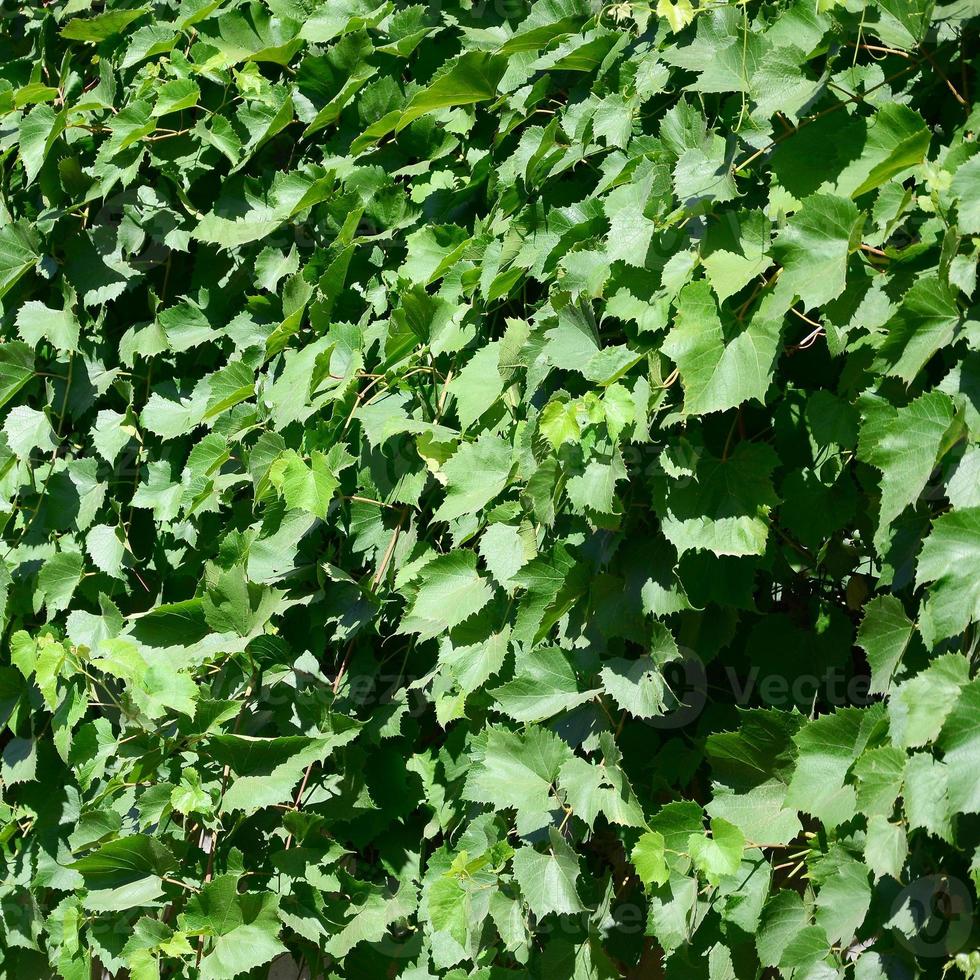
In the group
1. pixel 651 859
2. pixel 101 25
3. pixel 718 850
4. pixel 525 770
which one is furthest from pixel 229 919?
pixel 101 25

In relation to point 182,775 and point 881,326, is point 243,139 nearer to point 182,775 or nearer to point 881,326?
point 182,775

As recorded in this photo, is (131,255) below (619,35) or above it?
below

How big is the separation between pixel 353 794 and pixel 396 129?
125 centimetres

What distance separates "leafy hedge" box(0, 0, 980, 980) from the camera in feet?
4.71

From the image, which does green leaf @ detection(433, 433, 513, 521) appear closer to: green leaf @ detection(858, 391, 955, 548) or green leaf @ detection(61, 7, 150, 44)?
green leaf @ detection(858, 391, 955, 548)

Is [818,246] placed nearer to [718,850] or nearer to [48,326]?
[718,850]

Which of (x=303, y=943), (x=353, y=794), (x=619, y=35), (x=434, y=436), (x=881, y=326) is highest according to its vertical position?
(x=619, y=35)

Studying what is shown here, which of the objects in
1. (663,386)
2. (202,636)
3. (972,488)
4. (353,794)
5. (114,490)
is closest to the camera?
(972,488)

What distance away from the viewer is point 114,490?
9.11 ft

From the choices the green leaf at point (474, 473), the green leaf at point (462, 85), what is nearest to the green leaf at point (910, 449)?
the green leaf at point (474, 473)

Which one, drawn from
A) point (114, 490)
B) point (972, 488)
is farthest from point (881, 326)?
point (114, 490)

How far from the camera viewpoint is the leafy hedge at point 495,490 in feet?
4.71

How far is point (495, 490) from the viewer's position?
6.22 ft

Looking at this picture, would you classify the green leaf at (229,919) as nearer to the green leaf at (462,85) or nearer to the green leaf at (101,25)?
the green leaf at (462,85)
